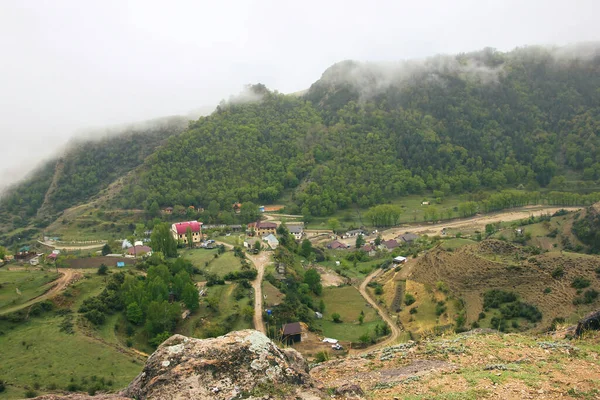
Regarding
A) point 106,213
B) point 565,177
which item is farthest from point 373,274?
point 565,177

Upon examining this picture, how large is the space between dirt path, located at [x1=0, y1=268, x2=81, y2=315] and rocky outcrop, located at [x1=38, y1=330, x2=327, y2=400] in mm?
30469

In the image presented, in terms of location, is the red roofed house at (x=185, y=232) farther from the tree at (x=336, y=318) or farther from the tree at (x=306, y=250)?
the tree at (x=336, y=318)

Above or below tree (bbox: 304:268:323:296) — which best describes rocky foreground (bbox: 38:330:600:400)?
above

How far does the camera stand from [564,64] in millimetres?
142000

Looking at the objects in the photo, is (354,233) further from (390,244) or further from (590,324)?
(590,324)

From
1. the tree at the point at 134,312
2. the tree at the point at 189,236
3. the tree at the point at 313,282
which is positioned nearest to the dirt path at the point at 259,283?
the tree at the point at 189,236

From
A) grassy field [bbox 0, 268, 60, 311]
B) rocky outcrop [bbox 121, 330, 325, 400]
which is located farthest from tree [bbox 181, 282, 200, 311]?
rocky outcrop [bbox 121, 330, 325, 400]

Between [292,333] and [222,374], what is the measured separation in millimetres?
26673

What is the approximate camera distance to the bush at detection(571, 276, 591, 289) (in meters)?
26.2

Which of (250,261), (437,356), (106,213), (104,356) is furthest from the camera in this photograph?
(106,213)

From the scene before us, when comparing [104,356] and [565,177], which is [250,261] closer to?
[104,356]

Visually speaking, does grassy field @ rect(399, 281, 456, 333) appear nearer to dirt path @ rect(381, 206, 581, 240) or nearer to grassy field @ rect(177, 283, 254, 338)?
grassy field @ rect(177, 283, 254, 338)

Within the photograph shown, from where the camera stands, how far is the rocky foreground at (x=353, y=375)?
7.48m

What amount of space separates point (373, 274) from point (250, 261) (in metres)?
17.3
